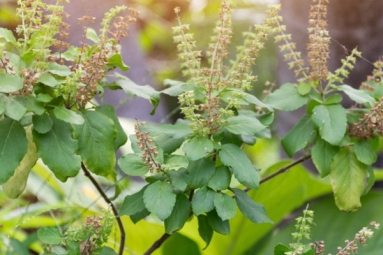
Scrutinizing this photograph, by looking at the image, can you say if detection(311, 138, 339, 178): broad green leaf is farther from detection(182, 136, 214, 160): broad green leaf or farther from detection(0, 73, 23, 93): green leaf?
detection(0, 73, 23, 93): green leaf

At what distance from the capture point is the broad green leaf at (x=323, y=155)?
1.26 metres

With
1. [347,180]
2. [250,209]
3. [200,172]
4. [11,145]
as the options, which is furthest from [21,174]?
[347,180]

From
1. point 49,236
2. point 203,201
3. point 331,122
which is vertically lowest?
point 49,236

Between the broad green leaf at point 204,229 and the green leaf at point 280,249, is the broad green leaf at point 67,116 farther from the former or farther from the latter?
the green leaf at point 280,249

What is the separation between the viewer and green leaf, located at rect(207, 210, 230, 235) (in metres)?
1.12

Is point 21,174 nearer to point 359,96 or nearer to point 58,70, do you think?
point 58,70

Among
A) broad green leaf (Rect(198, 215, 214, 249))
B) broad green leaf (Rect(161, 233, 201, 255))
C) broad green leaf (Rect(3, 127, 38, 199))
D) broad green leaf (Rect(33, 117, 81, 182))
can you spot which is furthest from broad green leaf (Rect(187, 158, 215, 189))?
broad green leaf (Rect(161, 233, 201, 255))

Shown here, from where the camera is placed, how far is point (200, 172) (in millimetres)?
1098

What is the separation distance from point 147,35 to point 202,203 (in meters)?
3.41


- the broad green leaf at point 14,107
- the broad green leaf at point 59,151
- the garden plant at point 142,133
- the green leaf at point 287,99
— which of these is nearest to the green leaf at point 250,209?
the garden plant at point 142,133

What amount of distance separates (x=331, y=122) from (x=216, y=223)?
32 centimetres

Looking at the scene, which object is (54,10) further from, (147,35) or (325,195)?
(147,35)

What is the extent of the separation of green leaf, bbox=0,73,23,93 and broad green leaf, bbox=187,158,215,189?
1.13 feet

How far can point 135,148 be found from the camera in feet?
3.72
